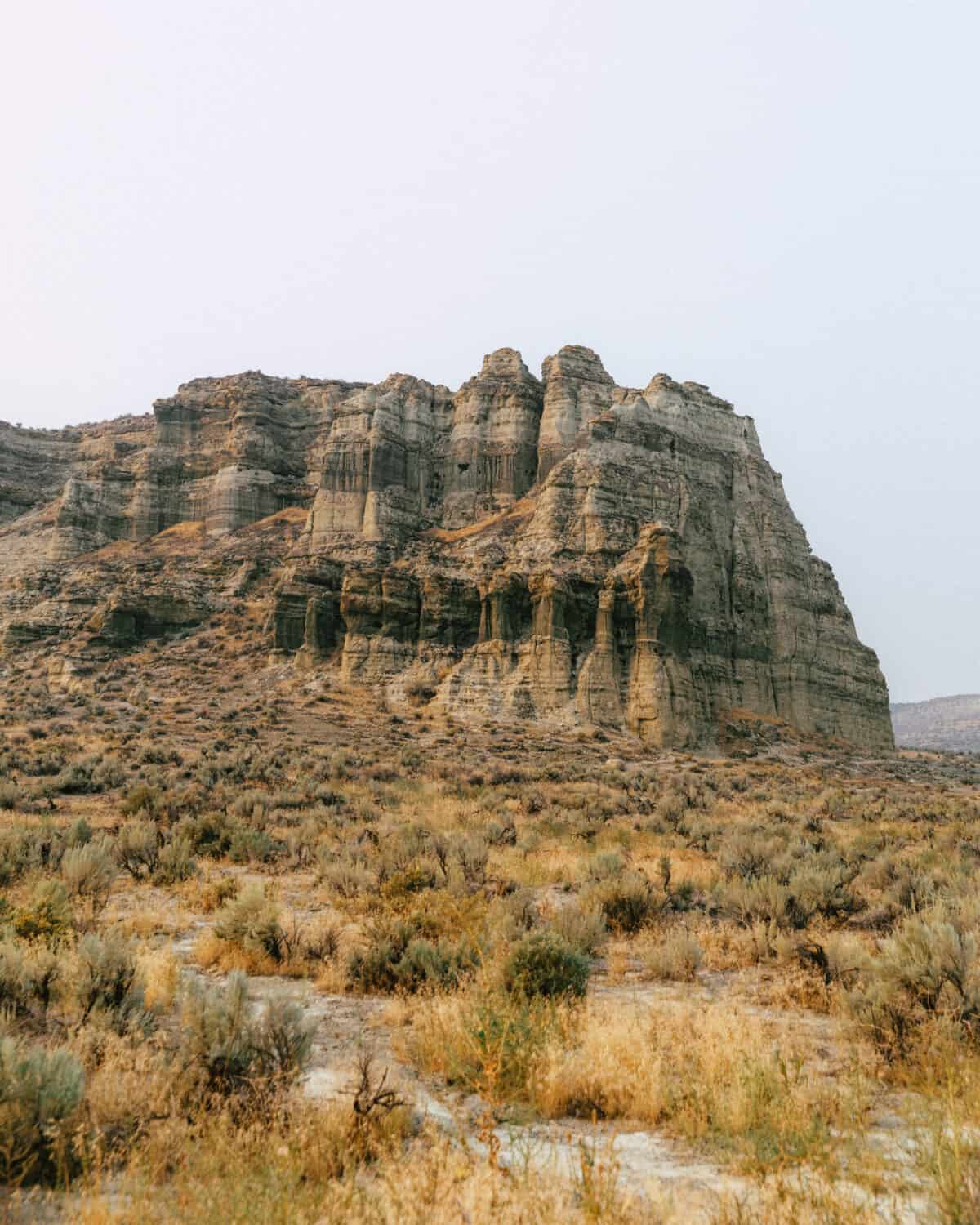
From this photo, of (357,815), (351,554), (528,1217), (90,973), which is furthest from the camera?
(351,554)

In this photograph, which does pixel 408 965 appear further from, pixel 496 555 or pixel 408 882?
pixel 496 555

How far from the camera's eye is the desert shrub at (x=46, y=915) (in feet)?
23.7

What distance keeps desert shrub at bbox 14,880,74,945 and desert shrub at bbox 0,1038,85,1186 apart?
11.0 ft

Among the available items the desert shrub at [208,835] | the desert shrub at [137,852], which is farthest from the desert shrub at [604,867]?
the desert shrub at [137,852]

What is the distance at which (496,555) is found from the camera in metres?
50.7

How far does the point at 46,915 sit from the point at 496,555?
4393 centimetres

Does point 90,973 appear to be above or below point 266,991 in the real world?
above

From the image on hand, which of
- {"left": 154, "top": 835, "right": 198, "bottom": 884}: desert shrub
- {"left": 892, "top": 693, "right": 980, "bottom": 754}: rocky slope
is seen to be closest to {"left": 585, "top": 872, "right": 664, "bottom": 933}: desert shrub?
{"left": 154, "top": 835, "right": 198, "bottom": 884}: desert shrub

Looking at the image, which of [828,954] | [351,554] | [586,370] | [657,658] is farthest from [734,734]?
[828,954]

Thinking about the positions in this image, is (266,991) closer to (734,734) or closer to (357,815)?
(357,815)

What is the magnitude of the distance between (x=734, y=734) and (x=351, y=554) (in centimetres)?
2919

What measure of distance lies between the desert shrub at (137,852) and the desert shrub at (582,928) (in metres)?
6.66

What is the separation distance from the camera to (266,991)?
6.76 metres

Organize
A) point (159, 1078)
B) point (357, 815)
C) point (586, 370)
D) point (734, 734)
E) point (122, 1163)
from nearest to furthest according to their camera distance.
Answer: point (122, 1163), point (159, 1078), point (357, 815), point (734, 734), point (586, 370)
